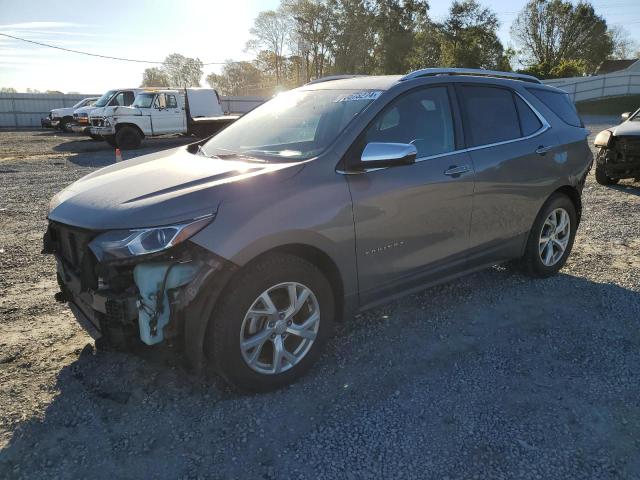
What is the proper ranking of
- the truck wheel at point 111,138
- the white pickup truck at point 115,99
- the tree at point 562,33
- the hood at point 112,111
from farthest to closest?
the tree at point 562,33 < the white pickup truck at point 115,99 < the truck wheel at point 111,138 < the hood at point 112,111

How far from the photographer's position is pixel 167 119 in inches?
738

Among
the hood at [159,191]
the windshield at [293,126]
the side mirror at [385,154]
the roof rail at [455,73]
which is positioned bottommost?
the hood at [159,191]

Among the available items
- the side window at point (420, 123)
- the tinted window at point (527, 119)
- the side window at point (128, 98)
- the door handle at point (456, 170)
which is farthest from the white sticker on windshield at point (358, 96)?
the side window at point (128, 98)

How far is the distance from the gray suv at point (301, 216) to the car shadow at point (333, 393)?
0.26 m

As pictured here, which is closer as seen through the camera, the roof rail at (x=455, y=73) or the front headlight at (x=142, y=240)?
the front headlight at (x=142, y=240)

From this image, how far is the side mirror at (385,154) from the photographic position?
307 centimetres

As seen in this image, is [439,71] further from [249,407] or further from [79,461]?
[79,461]

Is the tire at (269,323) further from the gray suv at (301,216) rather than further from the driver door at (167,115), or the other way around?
the driver door at (167,115)

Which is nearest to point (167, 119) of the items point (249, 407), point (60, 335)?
point (60, 335)

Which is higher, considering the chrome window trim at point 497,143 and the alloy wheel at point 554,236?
the chrome window trim at point 497,143

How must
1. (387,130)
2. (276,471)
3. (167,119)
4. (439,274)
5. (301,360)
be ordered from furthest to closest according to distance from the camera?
(167,119) → (439,274) → (387,130) → (301,360) → (276,471)

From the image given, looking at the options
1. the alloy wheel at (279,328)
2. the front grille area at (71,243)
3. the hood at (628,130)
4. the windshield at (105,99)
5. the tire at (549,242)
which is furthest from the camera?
the windshield at (105,99)

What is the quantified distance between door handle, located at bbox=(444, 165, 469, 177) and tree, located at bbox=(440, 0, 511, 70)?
1696 inches

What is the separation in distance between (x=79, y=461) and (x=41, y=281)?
106 inches
